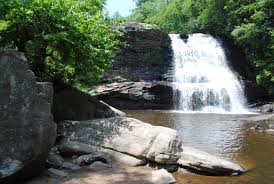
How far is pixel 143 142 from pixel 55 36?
11.4ft

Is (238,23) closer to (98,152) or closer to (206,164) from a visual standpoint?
(206,164)

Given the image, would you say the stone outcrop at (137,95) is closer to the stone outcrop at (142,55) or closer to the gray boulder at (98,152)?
the stone outcrop at (142,55)

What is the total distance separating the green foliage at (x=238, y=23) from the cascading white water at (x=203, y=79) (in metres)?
1.82

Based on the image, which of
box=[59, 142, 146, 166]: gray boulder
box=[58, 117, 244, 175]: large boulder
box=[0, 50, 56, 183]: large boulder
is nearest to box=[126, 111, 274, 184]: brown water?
box=[58, 117, 244, 175]: large boulder

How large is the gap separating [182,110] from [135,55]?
608 centimetres

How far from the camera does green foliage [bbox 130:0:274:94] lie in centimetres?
2523

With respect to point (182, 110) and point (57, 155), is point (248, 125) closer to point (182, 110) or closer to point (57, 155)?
point (182, 110)

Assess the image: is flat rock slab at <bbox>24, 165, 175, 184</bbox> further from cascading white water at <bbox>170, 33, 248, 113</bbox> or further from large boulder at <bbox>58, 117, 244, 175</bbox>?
cascading white water at <bbox>170, 33, 248, 113</bbox>

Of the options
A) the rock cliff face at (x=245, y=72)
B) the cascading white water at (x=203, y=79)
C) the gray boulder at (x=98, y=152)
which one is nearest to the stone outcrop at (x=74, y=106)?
the gray boulder at (x=98, y=152)

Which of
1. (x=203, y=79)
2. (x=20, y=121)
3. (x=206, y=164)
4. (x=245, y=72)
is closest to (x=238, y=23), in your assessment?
(x=245, y=72)

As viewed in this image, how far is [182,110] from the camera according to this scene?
928 inches

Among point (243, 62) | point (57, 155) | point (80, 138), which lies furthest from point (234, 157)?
point (243, 62)

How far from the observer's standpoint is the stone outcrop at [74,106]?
10547 millimetres

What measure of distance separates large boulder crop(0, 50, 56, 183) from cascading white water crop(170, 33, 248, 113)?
17163mm
